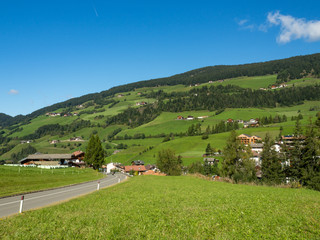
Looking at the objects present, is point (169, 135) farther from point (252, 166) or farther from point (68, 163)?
point (252, 166)

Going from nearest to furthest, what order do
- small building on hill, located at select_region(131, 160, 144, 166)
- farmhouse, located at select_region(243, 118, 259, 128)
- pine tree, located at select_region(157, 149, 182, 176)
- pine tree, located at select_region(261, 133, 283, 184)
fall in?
pine tree, located at select_region(261, 133, 283, 184)
pine tree, located at select_region(157, 149, 182, 176)
small building on hill, located at select_region(131, 160, 144, 166)
farmhouse, located at select_region(243, 118, 259, 128)

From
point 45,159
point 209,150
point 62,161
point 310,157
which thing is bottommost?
point 209,150

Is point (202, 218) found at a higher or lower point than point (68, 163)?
higher

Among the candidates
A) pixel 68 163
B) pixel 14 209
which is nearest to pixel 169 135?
pixel 68 163

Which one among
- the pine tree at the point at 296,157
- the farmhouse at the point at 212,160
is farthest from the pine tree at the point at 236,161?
the farmhouse at the point at 212,160

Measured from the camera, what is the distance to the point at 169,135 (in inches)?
7397

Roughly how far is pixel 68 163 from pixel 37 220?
364ft

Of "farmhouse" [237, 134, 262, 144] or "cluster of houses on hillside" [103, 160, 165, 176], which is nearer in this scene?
"cluster of houses on hillside" [103, 160, 165, 176]

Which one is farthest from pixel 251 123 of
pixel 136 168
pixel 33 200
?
pixel 33 200

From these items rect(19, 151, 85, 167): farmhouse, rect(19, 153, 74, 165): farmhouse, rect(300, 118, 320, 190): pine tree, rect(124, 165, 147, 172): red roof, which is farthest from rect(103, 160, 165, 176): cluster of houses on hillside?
rect(300, 118, 320, 190): pine tree

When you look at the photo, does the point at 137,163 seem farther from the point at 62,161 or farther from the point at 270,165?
the point at 270,165

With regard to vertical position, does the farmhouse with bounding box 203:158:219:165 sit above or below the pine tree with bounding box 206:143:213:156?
below

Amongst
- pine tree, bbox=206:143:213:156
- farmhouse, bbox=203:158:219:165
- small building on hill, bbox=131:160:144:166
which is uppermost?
pine tree, bbox=206:143:213:156

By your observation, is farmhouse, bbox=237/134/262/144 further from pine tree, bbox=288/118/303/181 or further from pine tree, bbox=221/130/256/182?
pine tree, bbox=288/118/303/181
